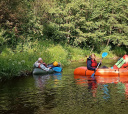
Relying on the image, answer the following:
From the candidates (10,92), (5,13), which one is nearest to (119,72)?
(10,92)

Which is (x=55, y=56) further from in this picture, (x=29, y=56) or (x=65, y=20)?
(x=65, y=20)

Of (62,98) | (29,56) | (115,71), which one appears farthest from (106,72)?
(62,98)

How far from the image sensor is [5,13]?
14.5 m

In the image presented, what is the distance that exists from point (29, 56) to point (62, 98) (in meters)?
6.91

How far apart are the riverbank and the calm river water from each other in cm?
87

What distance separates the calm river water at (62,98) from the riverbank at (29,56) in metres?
0.87

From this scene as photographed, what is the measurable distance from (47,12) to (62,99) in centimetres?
1517

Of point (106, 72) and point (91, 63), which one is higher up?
point (91, 63)

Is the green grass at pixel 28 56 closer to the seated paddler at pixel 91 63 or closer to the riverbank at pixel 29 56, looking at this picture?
the riverbank at pixel 29 56

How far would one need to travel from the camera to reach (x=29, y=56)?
13.6m

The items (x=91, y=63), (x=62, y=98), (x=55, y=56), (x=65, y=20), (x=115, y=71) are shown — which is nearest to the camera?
(x=62, y=98)

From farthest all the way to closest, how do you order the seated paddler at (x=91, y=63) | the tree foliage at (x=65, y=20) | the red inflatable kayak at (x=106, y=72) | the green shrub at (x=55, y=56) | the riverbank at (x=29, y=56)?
the tree foliage at (x=65, y=20) → the green shrub at (x=55, y=56) → the seated paddler at (x=91, y=63) → the red inflatable kayak at (x=106, y=72) → the riverbank at (x=29, y=56)

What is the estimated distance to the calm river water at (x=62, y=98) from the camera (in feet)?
19.6

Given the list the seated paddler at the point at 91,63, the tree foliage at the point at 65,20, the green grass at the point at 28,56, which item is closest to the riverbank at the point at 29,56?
the green grass at the point at 28,56
